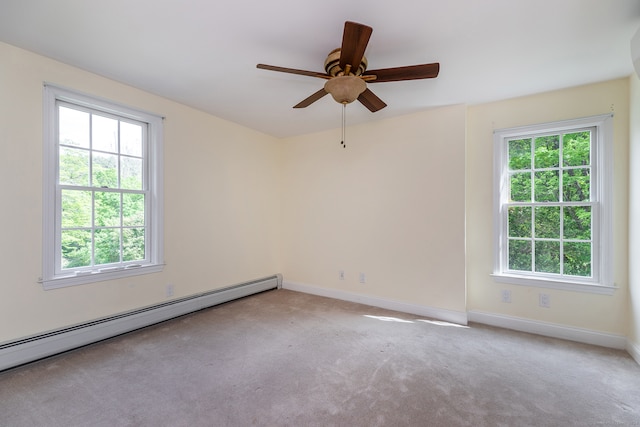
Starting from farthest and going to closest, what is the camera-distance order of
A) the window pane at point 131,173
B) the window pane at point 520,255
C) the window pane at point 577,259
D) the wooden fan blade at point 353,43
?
the window pane at point 520,255 → the window pane at point 131,173 → the window pane at point 577,259 → the wooden fan blade at point 353,43

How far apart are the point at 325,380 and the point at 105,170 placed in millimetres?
2802

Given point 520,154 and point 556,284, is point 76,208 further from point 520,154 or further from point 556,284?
point 556,284

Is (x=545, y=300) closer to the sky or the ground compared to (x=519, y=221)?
closer to the ground

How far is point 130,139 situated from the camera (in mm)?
2885

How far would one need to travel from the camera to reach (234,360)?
7.34 feet

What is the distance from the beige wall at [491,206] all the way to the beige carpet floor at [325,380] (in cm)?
27

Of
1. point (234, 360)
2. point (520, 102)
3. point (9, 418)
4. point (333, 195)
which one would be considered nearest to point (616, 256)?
point (520, 102)

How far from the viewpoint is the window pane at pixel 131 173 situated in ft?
A: 9.26

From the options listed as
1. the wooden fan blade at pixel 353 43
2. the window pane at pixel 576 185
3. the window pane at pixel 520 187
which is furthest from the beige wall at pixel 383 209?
the wooden fan blade at pixel 353 43

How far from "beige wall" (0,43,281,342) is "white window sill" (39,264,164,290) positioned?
48mm

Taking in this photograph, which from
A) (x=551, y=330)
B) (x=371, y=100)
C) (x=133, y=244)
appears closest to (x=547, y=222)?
(x=551, y=330)

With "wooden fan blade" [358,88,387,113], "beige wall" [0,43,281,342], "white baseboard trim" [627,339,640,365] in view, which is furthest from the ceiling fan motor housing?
"white baseboard trim" [627,339,640,365]

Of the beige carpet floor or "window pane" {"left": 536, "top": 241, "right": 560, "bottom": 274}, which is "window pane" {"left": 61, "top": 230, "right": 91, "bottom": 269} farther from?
"window pane" {"left": 536, "top": 241, "right": 560, "bottom": 274}

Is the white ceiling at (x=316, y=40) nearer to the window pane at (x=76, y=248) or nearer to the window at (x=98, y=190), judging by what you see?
the window at (x=98, y=190)
